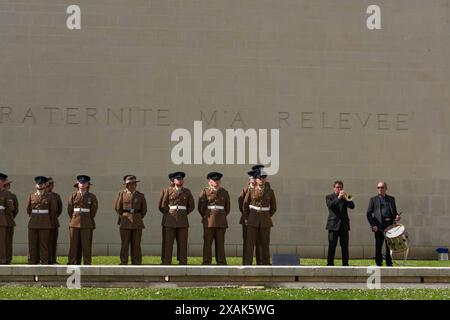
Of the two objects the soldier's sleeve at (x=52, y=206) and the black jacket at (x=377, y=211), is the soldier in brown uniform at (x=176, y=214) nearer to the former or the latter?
the soldier's sleeve at (x=52, y=206)

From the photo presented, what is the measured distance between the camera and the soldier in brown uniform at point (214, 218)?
45.1ft

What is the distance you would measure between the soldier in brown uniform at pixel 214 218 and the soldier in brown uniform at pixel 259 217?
1.33ft

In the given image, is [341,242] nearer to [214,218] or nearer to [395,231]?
[395,231]

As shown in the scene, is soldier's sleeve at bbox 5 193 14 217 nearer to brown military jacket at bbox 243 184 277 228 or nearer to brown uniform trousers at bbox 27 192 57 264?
brown uniform trousers at bbox 27 192 57 264

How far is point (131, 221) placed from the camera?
44.8ft

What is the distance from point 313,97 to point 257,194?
3932 millimetres

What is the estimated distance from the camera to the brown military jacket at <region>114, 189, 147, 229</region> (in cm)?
1365

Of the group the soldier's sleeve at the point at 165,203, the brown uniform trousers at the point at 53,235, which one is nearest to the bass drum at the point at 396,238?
the soldier's sleeve at the point at 165,203

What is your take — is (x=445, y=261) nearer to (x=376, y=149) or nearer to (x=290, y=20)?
(x=376, y=149)

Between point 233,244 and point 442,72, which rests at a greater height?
point 442,72

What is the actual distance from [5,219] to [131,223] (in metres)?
2.31

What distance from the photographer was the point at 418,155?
672 inches
